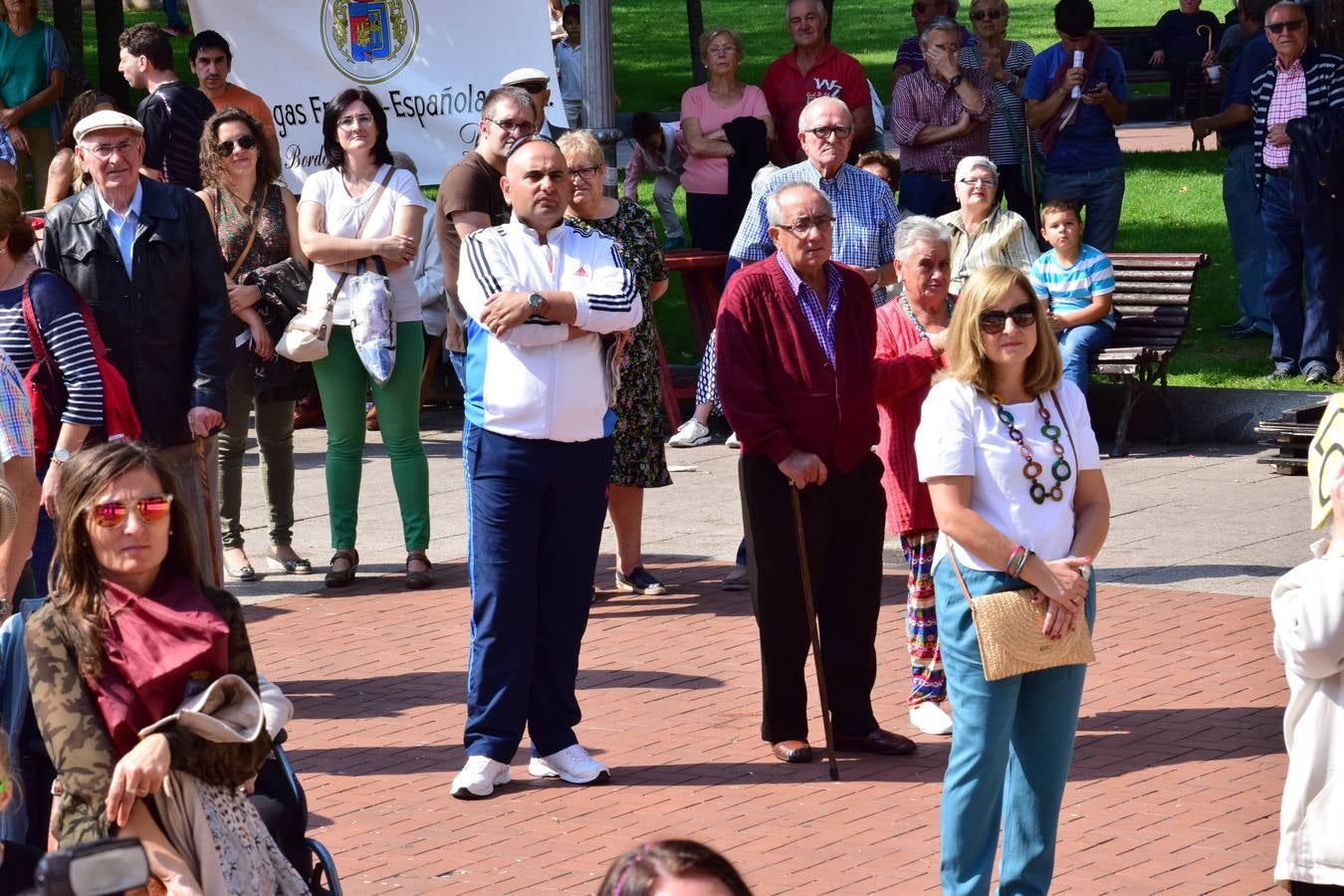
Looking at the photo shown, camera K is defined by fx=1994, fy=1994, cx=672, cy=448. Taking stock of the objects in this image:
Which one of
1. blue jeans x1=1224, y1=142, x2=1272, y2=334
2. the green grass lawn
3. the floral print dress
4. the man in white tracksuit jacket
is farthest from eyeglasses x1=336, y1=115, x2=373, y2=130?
blue jeans x1=1224, y1=142, x2=1272, y2=334

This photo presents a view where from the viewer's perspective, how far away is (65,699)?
13.7 feet

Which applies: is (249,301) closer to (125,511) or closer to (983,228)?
(983,228)

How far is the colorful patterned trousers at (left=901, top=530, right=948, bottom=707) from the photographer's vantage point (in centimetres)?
720

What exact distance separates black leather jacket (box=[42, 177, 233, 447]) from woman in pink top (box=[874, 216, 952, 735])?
2512mm

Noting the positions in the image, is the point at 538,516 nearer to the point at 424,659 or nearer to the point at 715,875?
the point at 424,659

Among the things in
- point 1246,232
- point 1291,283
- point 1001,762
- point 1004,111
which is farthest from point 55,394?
point 1246,232

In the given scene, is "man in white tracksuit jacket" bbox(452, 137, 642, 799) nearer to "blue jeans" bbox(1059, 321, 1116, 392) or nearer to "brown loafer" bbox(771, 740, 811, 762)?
"brown loafer" bbox(771, 740, 811, 762)

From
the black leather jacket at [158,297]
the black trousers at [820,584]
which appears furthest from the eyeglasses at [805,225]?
the black leather jacket at [158,297]

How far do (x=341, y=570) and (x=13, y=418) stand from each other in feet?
12.4

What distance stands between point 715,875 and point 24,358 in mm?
4540

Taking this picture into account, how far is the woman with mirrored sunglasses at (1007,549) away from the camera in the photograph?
5051 millimetres

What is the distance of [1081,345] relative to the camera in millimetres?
11930

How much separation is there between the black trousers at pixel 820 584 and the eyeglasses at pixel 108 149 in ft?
8.33

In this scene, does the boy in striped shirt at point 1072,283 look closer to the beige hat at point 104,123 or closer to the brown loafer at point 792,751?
the brown loafer at point 792,751
